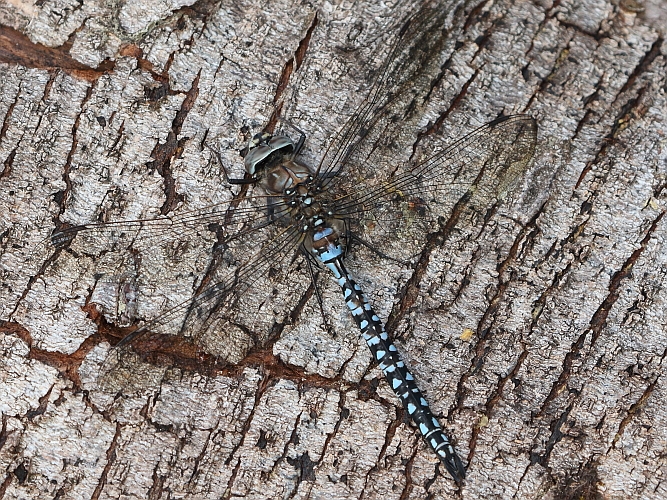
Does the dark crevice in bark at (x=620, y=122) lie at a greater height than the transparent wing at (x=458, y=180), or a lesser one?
greater

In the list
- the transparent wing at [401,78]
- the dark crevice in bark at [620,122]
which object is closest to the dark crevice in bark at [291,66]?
the transparent wing at [401,78]

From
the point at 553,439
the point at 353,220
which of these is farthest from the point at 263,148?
the point at 553,439

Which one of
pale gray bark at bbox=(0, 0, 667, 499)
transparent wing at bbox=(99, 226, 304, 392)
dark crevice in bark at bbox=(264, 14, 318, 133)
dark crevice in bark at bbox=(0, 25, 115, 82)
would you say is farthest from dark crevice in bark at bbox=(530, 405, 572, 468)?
dark crevice in bark at bbox=(0, 25, 115, 82)

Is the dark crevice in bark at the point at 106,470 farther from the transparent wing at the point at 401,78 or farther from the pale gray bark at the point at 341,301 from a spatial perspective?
the transparent wing at the point at 401,78

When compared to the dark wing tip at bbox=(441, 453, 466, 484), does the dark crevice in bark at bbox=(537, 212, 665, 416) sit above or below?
above

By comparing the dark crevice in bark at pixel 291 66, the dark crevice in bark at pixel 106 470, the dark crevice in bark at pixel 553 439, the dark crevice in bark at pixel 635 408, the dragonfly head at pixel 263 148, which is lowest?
the dark crevice in bark at pixel 106 470

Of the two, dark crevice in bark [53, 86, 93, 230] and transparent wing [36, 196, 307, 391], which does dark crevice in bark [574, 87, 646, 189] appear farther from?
dark crevice in bark [53, 86, 93, 230]

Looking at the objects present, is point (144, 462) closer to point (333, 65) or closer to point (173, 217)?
point (173, 217)
